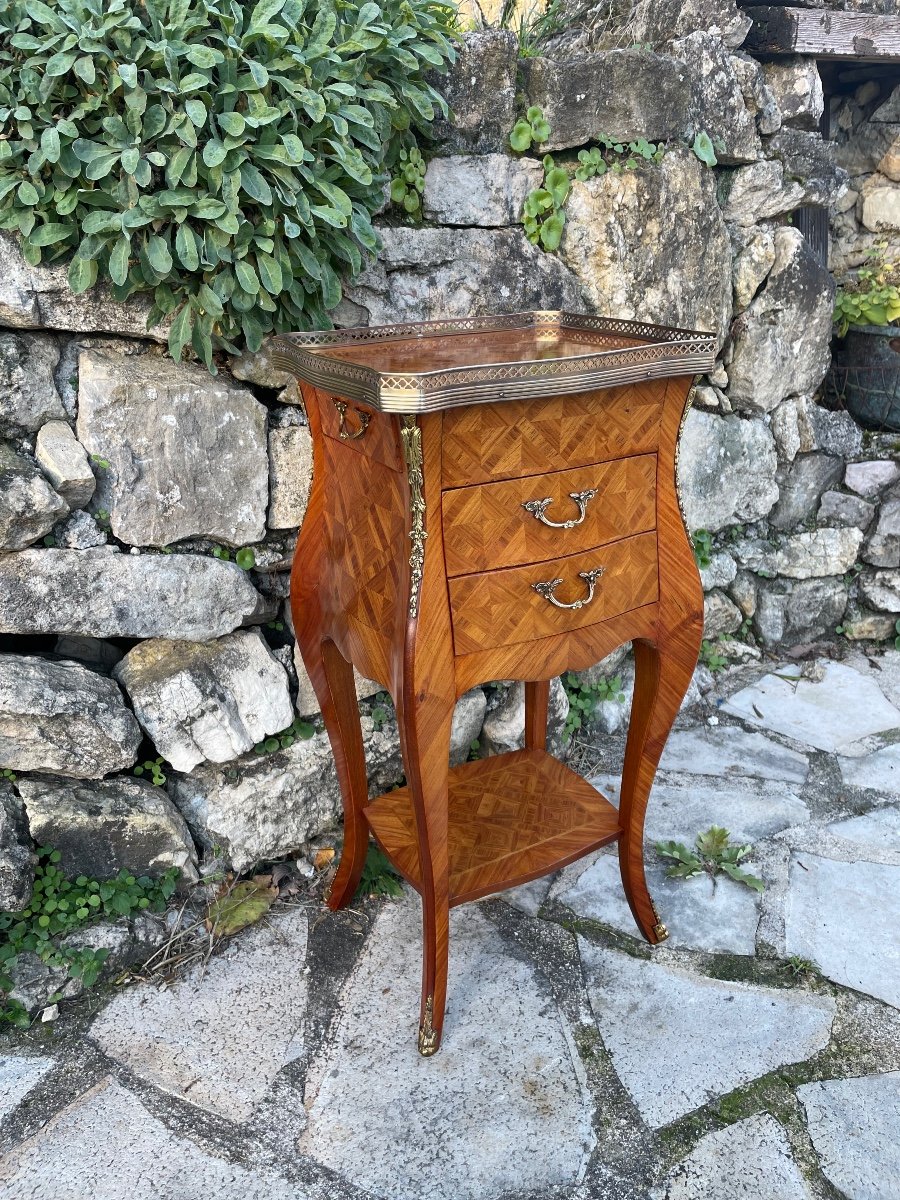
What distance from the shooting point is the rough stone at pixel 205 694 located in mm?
2211

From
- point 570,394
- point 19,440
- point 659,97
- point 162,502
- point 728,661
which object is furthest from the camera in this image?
point 728,661

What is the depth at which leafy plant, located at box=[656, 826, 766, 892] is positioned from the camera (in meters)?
2.44

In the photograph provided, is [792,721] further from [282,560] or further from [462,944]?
[282,560]

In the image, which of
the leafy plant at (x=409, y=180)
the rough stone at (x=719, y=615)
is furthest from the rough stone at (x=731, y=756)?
the leafy plant at (x=409, y=180)

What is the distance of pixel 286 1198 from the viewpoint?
165 cm

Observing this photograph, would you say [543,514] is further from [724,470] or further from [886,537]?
[886,537]

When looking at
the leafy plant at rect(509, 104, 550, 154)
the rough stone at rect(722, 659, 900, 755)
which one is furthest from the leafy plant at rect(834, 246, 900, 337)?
the leafy plant at rect(509, 104, 550, 154)

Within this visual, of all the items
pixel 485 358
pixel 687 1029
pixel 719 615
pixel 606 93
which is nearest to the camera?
pixel 485 358

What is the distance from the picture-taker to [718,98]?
9.15 ft

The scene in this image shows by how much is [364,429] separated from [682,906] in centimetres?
150

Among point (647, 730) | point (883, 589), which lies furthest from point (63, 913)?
point (883, 589)

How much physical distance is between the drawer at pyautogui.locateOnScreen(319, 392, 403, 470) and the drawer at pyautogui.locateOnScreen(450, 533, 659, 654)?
26 centimetres

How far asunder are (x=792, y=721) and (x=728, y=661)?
1.29ft

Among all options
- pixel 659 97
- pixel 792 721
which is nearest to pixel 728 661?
pixel 792 721
